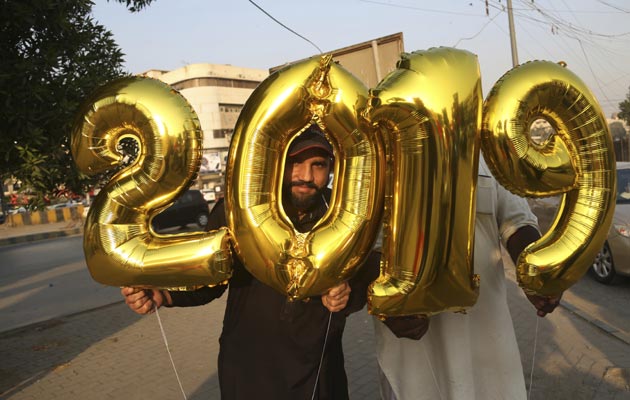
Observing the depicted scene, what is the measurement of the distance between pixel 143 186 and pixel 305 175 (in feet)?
1.84

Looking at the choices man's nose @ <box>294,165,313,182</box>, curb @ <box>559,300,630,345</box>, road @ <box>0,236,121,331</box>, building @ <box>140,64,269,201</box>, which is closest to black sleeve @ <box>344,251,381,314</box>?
man's nose @ <box>294,165,313,182</box>

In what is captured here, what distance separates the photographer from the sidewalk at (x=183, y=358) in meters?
3.40

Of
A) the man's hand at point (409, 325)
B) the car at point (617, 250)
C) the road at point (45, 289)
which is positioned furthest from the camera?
the road at point (45, 289)

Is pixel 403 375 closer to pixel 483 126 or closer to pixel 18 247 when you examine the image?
pixel 483 126

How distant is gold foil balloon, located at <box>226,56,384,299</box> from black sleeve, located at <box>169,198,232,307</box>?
0.43m

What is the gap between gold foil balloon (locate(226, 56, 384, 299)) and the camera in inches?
51.2

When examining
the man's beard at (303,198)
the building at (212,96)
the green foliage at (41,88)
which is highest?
the building at (212,96)

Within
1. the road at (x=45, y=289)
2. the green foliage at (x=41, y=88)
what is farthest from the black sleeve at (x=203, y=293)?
the road at (x=45, y=289)

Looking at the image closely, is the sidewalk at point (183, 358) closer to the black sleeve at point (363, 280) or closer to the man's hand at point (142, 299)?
the black sleeve at point (363, 280)

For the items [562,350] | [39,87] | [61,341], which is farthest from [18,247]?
[562,350]

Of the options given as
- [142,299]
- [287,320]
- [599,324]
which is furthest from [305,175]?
[599,324]

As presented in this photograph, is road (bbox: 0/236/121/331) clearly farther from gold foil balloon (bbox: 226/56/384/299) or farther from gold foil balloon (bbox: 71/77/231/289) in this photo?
gold foil balloon (bbox: 226/56/384/299)

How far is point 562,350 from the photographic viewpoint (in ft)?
12.6

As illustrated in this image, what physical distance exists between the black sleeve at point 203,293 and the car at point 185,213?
11890 mm
